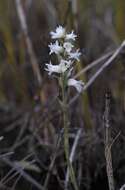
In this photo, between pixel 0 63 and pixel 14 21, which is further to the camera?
pixel 14 21

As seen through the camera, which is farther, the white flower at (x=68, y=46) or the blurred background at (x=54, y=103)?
the blurred background at (x=54, y=103)

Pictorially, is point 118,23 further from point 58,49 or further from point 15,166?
point 58,49

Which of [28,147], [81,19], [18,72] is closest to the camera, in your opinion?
[28,147]

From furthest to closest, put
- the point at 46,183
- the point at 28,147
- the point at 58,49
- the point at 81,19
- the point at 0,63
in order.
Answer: the point at 81,19
the point at 0,63
the point at 28,147
the point at 46,183
the point at 58,49

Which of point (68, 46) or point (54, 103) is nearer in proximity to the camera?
point (68, 46)

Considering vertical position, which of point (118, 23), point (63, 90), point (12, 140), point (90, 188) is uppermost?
point (118, 23)

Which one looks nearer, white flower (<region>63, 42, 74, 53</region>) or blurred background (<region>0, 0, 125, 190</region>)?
white flower (<region>63, 42, 74, 53</region>)

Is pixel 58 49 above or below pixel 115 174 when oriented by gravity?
above

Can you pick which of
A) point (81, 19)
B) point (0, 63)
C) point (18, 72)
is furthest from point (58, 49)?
point (81, 19)
